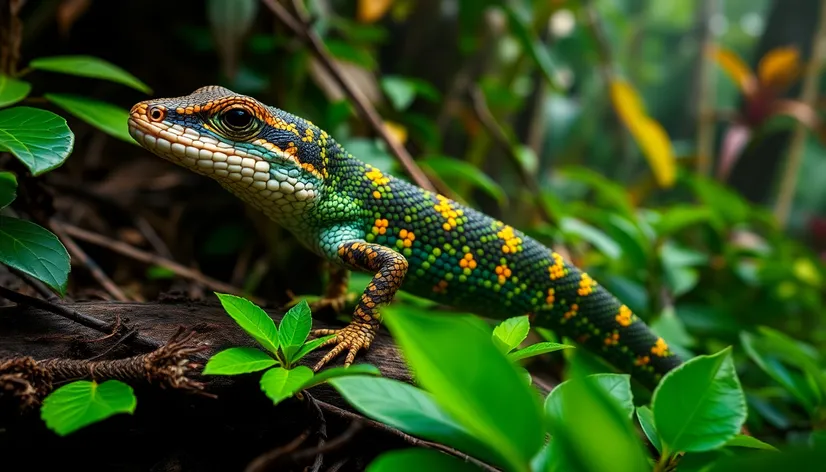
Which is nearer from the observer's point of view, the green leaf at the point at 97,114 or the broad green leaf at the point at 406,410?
the broad green leaf at the point at 406,410

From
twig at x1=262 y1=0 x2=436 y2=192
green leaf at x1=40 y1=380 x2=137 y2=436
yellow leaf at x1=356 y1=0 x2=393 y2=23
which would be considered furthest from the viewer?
yellow leaf at x1=356 y1=0 x2=393 y2=23

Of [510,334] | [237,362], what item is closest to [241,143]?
[237,362]

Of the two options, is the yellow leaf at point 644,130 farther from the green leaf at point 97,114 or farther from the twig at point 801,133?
the green leaf at point 97,114

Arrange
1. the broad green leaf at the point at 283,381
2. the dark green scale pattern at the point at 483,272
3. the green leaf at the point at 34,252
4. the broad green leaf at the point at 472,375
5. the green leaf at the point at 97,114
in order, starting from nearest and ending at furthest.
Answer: the broad green leaf at the point at 472,375
the broad green leaf at the point at 283,381
the green leaf at the point at 34,252
the green leaf at the point at 97,114
the dark green scale pattern at the point at 483,272

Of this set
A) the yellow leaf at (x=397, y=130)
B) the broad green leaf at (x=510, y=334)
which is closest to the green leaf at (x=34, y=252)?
the broad green leaf at (x=510, y=334)

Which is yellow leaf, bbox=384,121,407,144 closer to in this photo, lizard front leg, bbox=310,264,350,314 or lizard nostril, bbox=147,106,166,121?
lizard front leg, bbox=310,264,350,314

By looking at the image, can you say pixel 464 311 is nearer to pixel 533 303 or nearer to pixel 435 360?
pixel 533 303

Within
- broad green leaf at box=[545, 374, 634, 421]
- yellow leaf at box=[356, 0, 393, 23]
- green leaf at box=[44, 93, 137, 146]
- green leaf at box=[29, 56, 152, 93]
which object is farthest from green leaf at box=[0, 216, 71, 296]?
yellow leaf at box=[356, 0, 393, 23]
